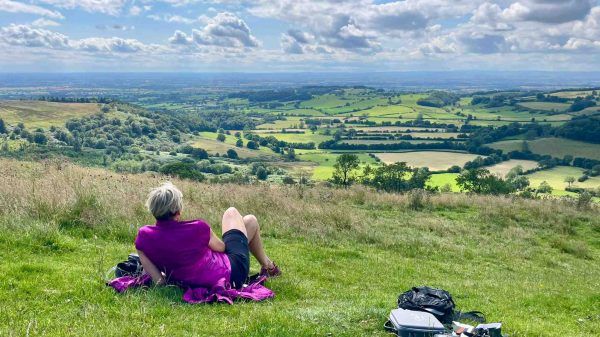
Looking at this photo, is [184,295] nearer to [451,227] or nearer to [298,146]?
[451,227]

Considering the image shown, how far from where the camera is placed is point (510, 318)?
21.3ft

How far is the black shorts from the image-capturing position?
6.67 m

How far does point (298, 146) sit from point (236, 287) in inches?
3338

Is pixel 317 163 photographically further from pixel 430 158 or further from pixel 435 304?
pixel 435 304

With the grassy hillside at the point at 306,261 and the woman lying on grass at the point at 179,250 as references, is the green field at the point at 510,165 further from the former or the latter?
the woman lying on grass at the point at 179,250

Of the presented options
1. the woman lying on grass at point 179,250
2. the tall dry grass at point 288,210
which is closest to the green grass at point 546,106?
the tall dry grass at point 288,210

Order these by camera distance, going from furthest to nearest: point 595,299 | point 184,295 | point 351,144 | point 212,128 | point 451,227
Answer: point 212,128 → point 351,144 → point 451,227 → point 595,299 → point 184,295

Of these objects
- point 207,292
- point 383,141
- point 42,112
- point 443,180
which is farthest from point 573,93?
point 207,292

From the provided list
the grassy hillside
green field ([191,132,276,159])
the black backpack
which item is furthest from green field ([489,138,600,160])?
the black backpack

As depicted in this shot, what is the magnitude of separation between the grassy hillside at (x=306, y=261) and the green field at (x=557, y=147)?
6411 cm

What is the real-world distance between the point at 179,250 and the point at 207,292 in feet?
2.22

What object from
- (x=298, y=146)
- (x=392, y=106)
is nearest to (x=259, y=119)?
(x=392, y=106)

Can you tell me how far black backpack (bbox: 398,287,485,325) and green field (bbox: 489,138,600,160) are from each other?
7786 centimetres

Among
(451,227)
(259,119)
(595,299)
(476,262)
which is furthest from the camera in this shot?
(259,119)
